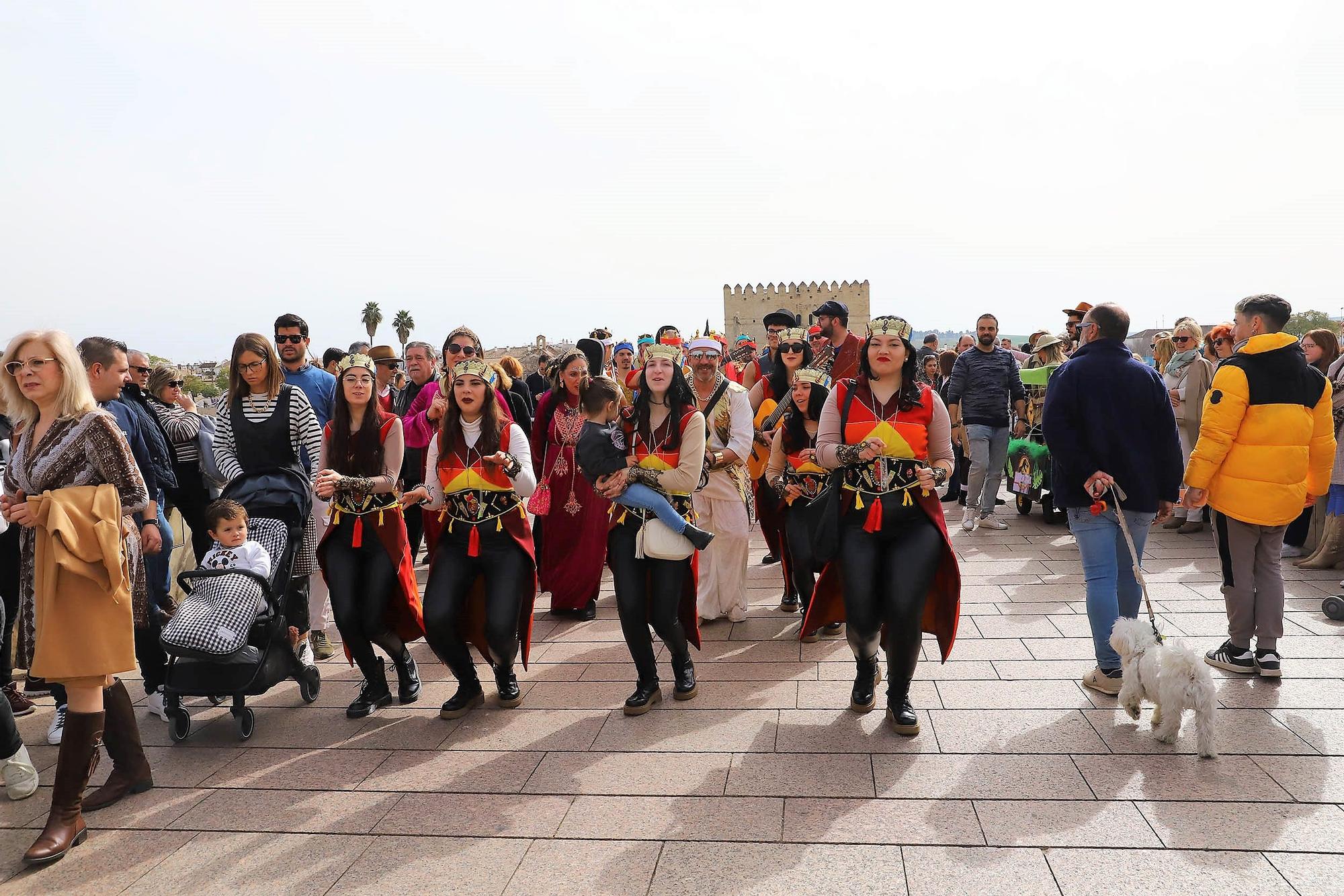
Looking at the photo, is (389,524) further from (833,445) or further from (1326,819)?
(1326,819)

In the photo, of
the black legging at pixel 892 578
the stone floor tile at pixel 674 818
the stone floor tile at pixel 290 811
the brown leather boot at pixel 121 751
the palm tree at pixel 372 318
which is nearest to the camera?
the stone floor tile at pixel 674 818

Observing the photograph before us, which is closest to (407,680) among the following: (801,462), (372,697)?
(372,697)

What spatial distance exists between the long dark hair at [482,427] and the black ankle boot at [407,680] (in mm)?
1140

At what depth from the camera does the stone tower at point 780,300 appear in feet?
238

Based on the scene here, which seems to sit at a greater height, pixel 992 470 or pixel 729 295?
pixel 729 295

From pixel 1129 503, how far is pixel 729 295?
237ft

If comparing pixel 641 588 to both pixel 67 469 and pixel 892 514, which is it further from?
pixel 67 469

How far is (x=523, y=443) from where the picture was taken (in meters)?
4.65

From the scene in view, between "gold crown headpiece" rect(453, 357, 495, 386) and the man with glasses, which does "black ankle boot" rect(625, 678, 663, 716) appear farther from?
the man with glasses

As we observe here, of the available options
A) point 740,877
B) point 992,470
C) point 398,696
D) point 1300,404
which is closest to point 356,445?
point 398,696

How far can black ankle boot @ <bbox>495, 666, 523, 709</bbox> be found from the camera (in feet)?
15.3

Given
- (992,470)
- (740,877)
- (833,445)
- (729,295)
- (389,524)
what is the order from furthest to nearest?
1. (729,295)
2. (992,470)
3. (389,524)
4. (833,445)
5. (740,877)

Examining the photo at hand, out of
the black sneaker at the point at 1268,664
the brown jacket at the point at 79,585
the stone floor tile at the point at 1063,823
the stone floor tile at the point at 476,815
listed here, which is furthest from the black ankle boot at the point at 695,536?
the black sneaker at the point at 1268,664

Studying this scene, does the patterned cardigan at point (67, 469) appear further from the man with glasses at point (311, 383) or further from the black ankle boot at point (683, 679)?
the black ankle boot at point (683, 679)
